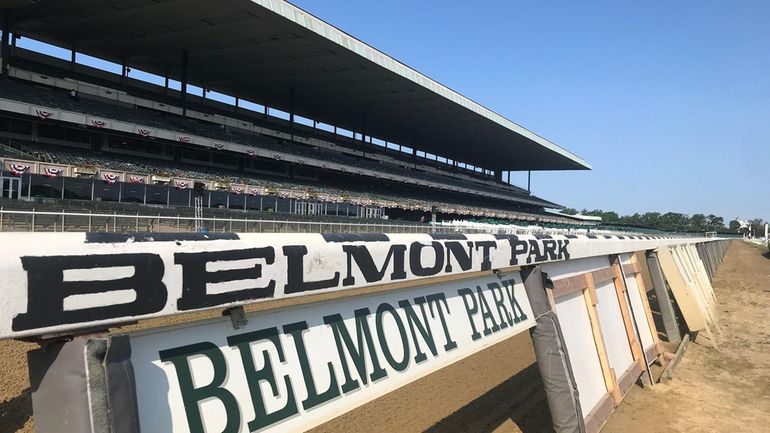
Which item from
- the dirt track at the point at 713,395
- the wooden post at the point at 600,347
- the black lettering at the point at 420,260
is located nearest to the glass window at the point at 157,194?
the dirt track at the point at 713,395

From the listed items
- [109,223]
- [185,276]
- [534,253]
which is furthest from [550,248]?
[109,223]

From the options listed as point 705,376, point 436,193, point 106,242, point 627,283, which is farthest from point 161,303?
point 436,193

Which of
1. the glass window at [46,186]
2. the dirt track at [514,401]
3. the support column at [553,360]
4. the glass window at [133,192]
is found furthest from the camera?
the glass window at [133,192]

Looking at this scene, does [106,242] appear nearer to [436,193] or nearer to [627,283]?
[627,283]

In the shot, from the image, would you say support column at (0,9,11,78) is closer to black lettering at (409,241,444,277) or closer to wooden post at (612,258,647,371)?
wooden post at (612,258,647,371)

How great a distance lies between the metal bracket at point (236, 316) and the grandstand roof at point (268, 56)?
30.7 meters

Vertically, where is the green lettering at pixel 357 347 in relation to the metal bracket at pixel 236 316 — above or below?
below

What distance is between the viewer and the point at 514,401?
18.1ft

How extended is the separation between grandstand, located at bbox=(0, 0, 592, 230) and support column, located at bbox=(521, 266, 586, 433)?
18.3 metres

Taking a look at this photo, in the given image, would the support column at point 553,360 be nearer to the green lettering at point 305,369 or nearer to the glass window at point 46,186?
the green lettering at point 305,369

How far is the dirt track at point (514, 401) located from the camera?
489cm

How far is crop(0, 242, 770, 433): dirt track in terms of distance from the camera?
4.89 m

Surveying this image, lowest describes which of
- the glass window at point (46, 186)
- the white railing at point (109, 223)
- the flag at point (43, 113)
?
the white railing at point (109, 223)

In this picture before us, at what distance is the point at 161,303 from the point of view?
1.38m
